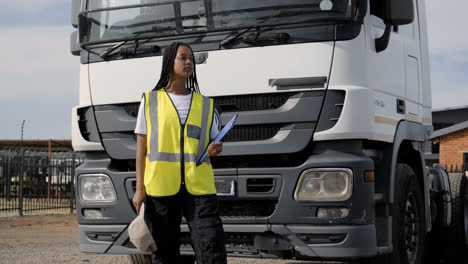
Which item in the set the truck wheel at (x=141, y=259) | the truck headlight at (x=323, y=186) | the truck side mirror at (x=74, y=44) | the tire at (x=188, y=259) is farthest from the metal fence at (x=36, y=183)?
the truck headlight at (x=323, y=186)

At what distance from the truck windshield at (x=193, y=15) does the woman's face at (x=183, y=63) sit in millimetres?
1113

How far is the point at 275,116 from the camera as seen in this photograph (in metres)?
5.99

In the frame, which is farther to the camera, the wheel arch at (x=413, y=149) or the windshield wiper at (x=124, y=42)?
the wheel arch at (x=413, y=149)

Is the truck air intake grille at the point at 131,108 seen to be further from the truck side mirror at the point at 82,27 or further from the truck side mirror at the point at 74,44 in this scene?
the truck side mirror at the point at 74,44

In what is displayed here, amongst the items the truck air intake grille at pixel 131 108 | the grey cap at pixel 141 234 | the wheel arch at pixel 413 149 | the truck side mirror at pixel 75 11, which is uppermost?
the truck side mirror at pixel 75 11

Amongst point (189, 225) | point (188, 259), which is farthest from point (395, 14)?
point (188, 259)

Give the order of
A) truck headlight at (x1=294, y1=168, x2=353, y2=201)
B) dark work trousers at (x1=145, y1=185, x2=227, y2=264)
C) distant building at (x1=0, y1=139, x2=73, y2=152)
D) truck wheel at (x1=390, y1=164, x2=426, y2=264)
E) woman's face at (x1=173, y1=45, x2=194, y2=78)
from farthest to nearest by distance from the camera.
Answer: distant building at (x1=0, y1=139, x2=73, y2=152), truck wheel at (x1=390, y1=164, x2=426, y2=264), truck headlight at (x1=294, y1=168, x2=353, y2=201), woman's face at (x1=173, y1=45, x2=194, y2=78), dark work trousers at (x1=145, y1=185, x2=227, y2=264)

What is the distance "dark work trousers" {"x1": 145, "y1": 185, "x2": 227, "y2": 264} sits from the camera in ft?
16.0

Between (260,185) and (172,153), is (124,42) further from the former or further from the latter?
(172,153)

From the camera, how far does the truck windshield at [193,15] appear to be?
596 cm

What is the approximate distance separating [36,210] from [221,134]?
60.1 ft

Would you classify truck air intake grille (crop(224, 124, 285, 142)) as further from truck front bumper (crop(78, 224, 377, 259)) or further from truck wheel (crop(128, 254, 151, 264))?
truck wheel (crop(128, 254, 151, 264))

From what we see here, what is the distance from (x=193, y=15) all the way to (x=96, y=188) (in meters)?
1.65

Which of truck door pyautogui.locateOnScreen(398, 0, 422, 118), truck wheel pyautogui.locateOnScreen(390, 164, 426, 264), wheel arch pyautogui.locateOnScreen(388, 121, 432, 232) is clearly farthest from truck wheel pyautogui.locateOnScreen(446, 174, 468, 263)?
truck door pyautogui.locateOnScreen(398, 0, 422, 118)
